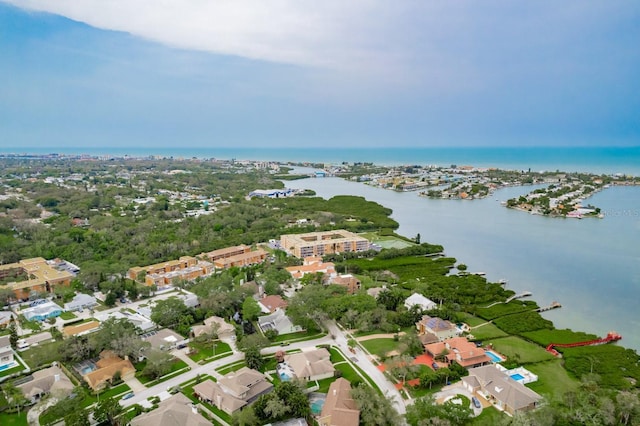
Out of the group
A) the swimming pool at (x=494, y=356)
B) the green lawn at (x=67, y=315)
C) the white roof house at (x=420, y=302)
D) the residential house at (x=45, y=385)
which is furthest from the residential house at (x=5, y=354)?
the swimming pool at (x=494, y=356)

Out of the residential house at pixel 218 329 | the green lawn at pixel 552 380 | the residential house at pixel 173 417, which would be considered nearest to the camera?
the residential house at pixel 173 417

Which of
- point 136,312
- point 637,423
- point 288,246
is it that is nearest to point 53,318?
point 136,312

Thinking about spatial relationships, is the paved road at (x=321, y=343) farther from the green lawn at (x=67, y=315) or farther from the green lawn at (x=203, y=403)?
the green lawn at (x=67, y=315)

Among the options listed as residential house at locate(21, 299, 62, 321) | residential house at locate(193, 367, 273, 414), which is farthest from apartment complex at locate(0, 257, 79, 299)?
residential house at locate(193, 367, 273, 414)

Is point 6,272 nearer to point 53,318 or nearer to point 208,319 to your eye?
point 53,318

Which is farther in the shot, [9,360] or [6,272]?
[6,272]
